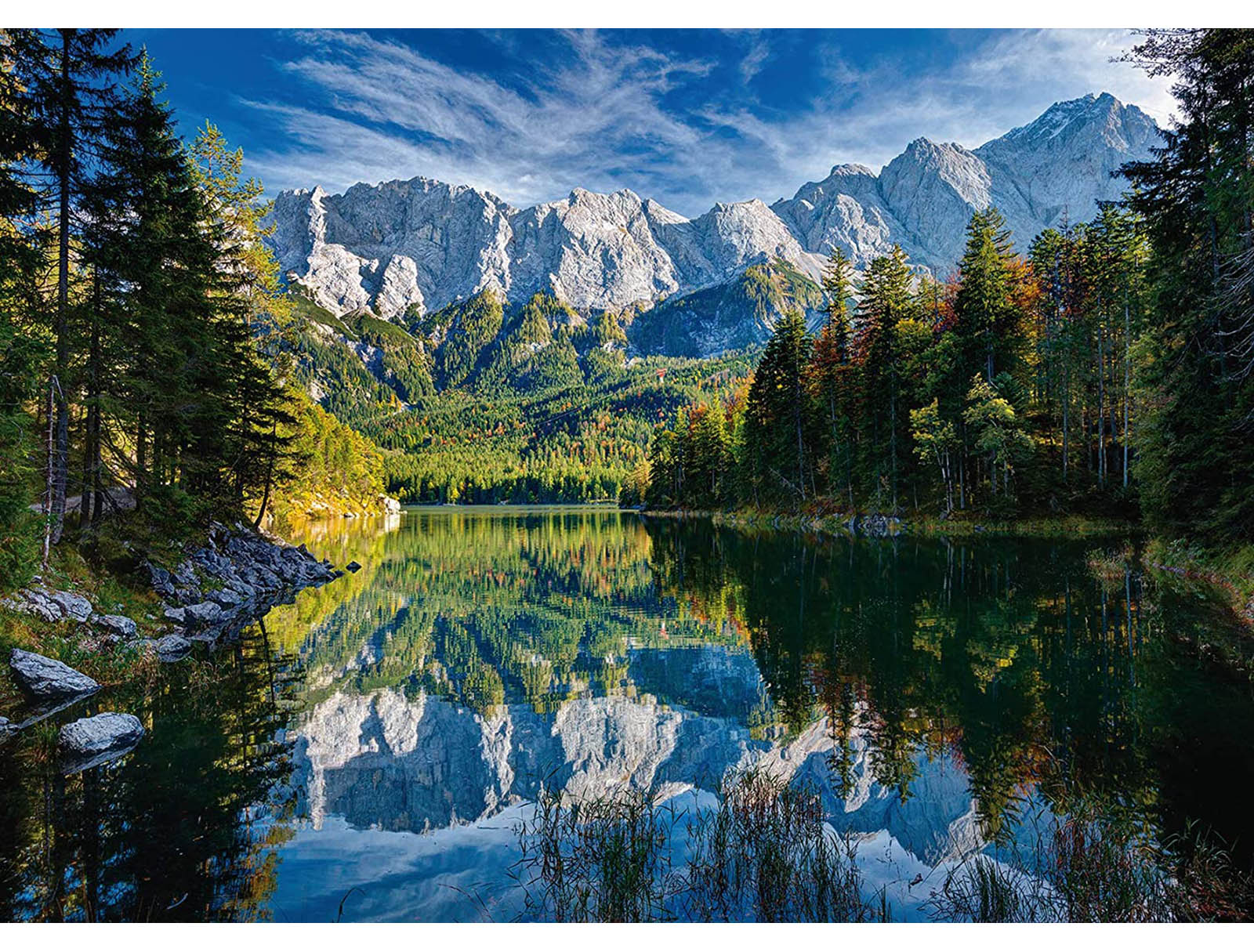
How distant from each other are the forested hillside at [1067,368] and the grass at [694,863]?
41.5 ft

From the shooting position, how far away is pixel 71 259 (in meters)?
17.0

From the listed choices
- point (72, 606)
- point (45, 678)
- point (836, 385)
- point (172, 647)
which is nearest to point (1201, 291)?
point (172, 647)

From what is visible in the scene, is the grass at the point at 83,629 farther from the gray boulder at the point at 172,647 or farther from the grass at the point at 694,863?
the grass at the point at 694,863

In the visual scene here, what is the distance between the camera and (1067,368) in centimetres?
4547

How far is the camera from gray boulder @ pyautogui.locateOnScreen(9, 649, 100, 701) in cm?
1201

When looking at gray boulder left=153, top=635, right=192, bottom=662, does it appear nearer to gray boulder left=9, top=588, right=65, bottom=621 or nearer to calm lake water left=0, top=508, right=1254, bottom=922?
calm lake water left=0, top=508, right=1254, bottom=922

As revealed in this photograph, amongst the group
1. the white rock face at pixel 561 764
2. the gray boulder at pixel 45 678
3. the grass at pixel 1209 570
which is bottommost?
the white rock face at pixel 561 764

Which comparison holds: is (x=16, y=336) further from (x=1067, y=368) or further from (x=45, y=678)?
(x=1067, y=368)

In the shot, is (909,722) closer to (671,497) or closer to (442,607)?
(442,607)

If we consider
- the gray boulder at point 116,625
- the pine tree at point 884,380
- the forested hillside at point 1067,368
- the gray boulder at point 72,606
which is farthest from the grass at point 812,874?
the pine tree at point 884,380

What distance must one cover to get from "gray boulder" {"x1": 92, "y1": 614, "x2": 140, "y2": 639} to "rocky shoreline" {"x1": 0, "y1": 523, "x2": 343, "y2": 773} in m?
0.03

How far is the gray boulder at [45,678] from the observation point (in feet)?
39.4

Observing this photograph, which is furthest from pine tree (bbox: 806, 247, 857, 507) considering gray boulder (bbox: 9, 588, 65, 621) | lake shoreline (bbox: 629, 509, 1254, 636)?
gray boulder (bbox: 9, 588, 65, 621)
